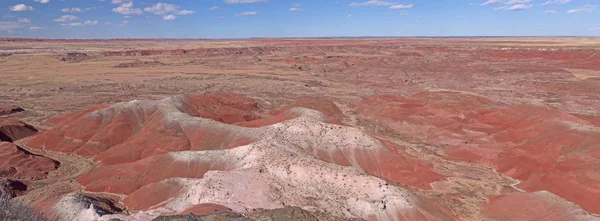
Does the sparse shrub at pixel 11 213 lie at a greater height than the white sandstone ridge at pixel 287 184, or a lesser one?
greater

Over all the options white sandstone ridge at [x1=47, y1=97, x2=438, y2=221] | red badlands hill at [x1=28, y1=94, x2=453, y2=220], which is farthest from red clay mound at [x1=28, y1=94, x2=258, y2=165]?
white sandstone ridge at [x1=47, y1=97, x2=438, y2=221]

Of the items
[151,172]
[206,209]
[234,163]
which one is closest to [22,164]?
[151,172]

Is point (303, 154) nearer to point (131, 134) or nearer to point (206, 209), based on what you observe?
point (206, 209)

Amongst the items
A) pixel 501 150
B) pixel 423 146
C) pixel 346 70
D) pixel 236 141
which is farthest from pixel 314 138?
pixel 346 70

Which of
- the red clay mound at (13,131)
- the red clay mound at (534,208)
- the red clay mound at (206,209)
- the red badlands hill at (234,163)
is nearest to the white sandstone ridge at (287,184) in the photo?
the red badlands hill at (234,163)

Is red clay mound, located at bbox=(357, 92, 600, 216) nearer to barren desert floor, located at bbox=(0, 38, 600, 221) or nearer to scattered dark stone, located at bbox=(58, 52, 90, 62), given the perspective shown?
barren desert floor, located at bbox=(0, 38, 600, 221)

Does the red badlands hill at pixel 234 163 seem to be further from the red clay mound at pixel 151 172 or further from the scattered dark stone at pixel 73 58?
the scattered dark stone at pixel 73 58

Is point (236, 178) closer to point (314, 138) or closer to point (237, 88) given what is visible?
point (314, 138)
